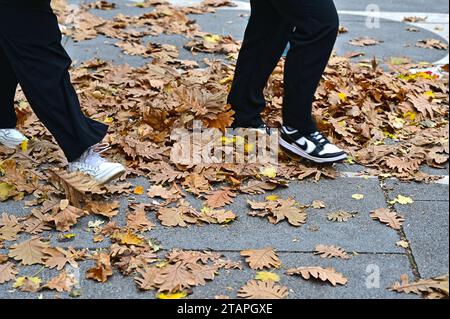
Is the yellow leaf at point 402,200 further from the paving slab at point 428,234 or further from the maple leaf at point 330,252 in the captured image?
the maple leaf at point 330,252

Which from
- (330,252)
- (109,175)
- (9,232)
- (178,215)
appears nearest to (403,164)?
(330,252)

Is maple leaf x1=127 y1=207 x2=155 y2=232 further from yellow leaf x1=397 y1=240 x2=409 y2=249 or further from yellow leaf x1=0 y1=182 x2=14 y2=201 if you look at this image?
yellow leaf x1=397 y1=240 x2=409 y2=249

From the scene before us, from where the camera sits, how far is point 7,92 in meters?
4.04

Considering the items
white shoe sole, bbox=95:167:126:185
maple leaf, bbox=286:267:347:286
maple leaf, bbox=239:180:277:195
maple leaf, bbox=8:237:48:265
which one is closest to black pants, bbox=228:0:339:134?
maple leaf, bbox=239:180:277:195

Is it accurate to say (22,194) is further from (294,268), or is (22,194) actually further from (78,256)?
(294,268)

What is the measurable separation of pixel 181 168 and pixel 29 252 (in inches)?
42.0

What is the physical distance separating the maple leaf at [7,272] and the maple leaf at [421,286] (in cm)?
153

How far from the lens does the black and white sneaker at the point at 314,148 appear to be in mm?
3967

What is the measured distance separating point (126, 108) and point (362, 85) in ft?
5.39

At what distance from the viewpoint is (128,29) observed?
22.9 ft

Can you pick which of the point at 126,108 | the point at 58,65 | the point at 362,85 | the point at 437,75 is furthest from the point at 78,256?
the point at 437,75

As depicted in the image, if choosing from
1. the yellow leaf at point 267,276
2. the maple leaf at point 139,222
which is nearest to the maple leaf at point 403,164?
the yellow leaf at point 267,276

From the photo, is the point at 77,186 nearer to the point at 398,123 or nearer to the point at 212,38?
the point at 398,123

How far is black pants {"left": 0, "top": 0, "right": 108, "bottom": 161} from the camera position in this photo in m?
3.44
